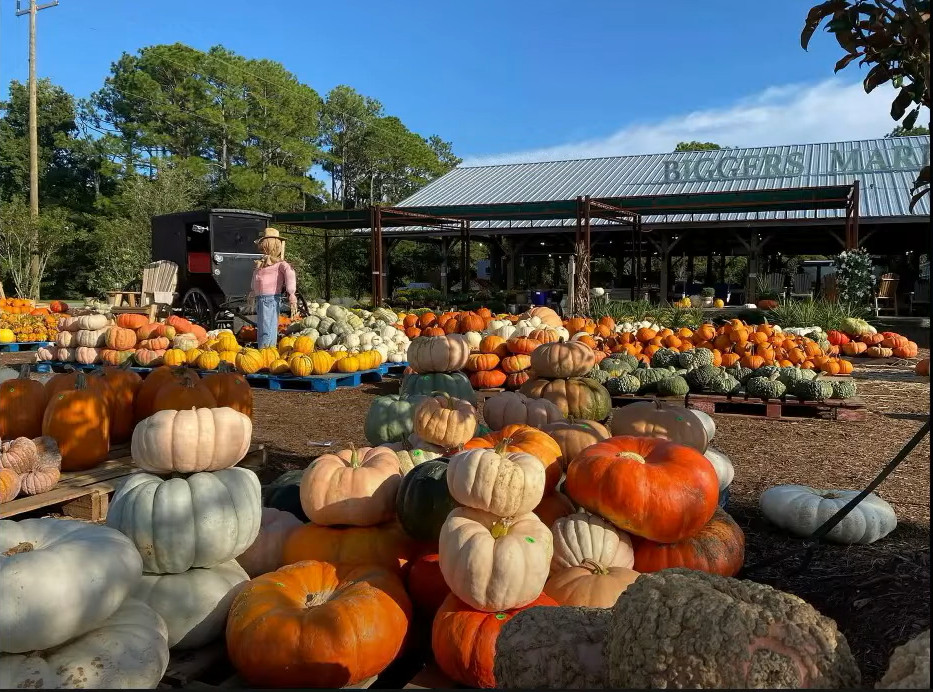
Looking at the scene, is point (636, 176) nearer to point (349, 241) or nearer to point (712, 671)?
point (349, 241)

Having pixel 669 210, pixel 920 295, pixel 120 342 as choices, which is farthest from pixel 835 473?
pixel 920 295

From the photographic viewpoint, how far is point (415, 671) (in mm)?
2311

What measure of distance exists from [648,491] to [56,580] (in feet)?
5.98

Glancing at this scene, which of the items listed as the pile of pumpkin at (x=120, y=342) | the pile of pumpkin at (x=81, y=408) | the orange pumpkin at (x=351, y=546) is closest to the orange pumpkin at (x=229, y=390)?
the pile of pumpkin at (x=81, y=408)

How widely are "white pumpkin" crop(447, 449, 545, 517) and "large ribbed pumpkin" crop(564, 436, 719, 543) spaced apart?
1.01 feet

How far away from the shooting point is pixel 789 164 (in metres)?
21.8

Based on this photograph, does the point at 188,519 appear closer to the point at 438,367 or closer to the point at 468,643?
the point at 468,643

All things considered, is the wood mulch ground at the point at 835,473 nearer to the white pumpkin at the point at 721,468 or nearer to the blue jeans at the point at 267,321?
the white pumpkin at the point at 721,468

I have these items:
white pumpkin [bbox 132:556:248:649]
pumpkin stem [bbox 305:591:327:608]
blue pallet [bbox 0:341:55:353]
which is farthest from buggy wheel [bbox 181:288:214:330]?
pumpkin stem [bbox 305:591:327:608]

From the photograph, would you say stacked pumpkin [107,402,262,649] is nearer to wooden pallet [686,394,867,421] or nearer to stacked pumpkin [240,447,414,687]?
stacked pumpkin [240,447,414,687]

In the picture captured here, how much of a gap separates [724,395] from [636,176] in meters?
18.7

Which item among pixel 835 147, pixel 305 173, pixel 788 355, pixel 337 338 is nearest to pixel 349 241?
pixel 305 173

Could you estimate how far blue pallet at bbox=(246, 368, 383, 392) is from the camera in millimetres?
7719

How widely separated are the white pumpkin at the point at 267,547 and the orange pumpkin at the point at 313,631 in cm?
47
